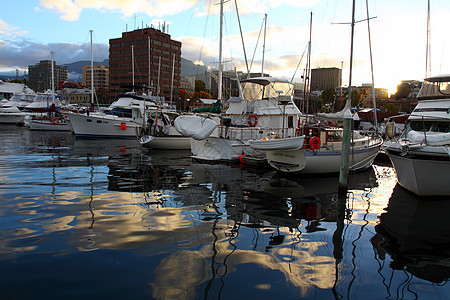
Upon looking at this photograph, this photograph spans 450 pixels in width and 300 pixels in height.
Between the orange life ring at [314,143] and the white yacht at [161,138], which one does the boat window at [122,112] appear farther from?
the orange life ring at [314,143]

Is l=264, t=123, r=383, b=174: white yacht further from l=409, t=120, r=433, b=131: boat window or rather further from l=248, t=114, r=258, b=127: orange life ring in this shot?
l=248, t=114, r=258, b=127: orange life ring

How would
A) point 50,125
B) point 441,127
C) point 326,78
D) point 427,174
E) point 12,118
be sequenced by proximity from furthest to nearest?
point 326,78, point 12,118, point 50,125, point 441,127, point 427,174

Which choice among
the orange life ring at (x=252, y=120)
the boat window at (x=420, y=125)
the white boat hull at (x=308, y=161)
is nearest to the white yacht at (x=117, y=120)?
the orange life ring at (x=252, y=120)

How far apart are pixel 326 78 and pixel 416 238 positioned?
132956 mm

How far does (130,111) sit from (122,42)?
105m

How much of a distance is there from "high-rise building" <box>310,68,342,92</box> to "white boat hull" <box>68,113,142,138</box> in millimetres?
100788

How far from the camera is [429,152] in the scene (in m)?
10.1

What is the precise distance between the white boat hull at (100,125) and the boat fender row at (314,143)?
23.0 m

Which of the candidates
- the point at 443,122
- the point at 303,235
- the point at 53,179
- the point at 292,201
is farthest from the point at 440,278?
the point at 53,179

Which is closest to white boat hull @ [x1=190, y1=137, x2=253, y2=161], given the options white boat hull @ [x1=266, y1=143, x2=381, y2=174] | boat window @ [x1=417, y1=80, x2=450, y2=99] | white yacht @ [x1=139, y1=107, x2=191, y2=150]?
white boat hull @ [x1=266, y1=143, x2=381, y2=174]

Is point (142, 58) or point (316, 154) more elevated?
point (142, 58)

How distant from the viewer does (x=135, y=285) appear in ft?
16.4

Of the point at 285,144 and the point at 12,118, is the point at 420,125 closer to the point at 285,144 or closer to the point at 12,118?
the point at 285,144

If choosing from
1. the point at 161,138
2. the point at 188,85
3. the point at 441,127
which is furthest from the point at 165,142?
the point at 188,85
